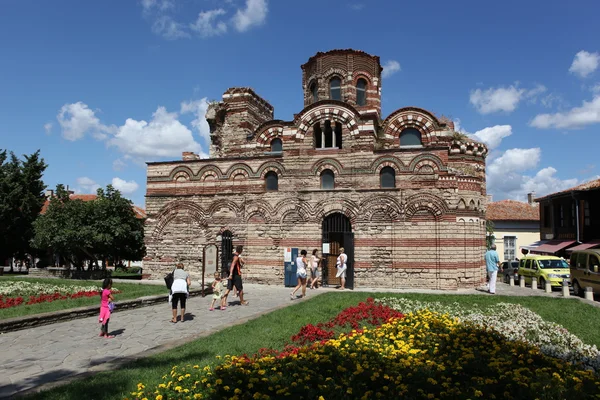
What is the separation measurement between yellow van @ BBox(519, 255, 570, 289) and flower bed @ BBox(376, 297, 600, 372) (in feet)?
28.3

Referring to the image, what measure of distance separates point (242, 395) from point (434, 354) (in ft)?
11.4

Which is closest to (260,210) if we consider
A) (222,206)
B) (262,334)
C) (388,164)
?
(222,206)

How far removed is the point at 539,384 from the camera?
17.4 feet

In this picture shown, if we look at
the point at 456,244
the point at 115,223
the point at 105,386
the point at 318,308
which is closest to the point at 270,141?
the point at 115,223

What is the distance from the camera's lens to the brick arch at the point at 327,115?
19.4 meters

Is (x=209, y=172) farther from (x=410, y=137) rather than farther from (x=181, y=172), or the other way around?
(x=410, y=137)

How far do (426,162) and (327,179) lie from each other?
14.4 ft

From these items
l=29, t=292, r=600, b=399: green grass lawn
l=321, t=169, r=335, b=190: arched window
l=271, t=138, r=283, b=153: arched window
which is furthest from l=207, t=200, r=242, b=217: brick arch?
l=29, t=292, r=600, b=399: green grass lawn

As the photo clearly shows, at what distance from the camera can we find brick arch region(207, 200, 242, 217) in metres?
20.3

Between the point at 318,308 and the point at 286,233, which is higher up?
the point at 286,233

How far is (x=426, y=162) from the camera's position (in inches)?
717

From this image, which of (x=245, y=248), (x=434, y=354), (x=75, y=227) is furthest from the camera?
(x=75, y=227)

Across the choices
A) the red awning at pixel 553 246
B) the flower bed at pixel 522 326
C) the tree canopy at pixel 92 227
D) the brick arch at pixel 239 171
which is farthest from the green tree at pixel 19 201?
the red awning at pixel 553 246

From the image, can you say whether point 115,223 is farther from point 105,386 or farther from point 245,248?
point 105,386
